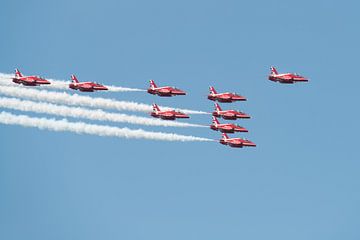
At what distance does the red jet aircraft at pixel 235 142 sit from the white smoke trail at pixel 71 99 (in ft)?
28.3

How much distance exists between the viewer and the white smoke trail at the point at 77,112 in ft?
536

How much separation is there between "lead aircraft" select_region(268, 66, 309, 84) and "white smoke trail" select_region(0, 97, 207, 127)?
55.6 ft

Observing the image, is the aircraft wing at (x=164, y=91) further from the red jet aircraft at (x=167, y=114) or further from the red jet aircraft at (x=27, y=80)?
the red jet aircraft at (x=27, y=80)

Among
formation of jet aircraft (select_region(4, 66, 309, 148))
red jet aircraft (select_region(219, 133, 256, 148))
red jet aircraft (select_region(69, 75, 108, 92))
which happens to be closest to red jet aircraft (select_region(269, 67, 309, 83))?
formation of jet aircraft (select_region(4, 66, 309, 148))

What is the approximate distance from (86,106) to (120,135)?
7.59 metres

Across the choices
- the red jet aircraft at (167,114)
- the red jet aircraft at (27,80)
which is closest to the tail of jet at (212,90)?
the red jet aircraft at (167,114)

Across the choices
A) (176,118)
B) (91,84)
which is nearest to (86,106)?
(91,84)

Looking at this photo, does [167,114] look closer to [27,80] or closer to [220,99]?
[220,99]

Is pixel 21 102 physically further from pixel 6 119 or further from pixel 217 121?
pixel 217 121

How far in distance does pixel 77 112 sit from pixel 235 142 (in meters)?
29.4

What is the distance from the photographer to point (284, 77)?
17600 centimetres

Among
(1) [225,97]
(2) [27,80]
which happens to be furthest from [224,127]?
(2) [27,80]

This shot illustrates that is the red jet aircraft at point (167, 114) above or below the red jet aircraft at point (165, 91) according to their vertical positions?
below

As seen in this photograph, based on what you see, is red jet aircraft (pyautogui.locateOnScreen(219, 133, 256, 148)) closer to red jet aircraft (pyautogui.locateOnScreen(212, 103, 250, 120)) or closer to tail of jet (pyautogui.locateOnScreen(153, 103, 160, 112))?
red jet aircraft (pyautogui.locateOnScreen(212, 103, 250, 120))
